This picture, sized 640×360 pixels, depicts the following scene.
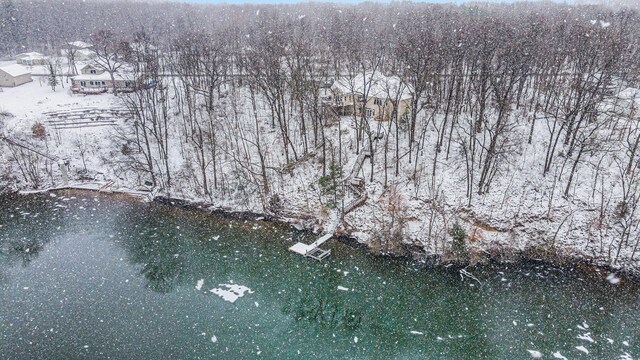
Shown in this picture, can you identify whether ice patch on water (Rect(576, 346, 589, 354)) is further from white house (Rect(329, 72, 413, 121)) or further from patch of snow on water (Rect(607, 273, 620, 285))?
white house (Rect(329, 72, 413, 121))

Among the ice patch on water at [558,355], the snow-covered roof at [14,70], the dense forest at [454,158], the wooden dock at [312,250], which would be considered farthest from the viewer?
the snow-covered roof at [14,70]

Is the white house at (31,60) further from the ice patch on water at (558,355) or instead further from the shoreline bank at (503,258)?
the ice patch on water at (558,355)

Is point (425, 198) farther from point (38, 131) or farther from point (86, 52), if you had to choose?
point (86, 52)

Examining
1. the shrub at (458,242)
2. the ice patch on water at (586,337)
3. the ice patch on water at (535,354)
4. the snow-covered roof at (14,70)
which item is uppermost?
the snow-covered roof at (14,70)

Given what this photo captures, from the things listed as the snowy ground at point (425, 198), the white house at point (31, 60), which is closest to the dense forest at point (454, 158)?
the snowy ground at point (425, 198)

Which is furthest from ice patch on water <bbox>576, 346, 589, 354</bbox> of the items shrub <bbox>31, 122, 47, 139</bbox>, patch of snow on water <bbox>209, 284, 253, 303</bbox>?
shrub <bbox>31, 122, 47, 139</bbox>

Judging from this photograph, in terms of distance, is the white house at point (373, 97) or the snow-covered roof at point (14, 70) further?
the snow-covered roof at point (14, 70)
